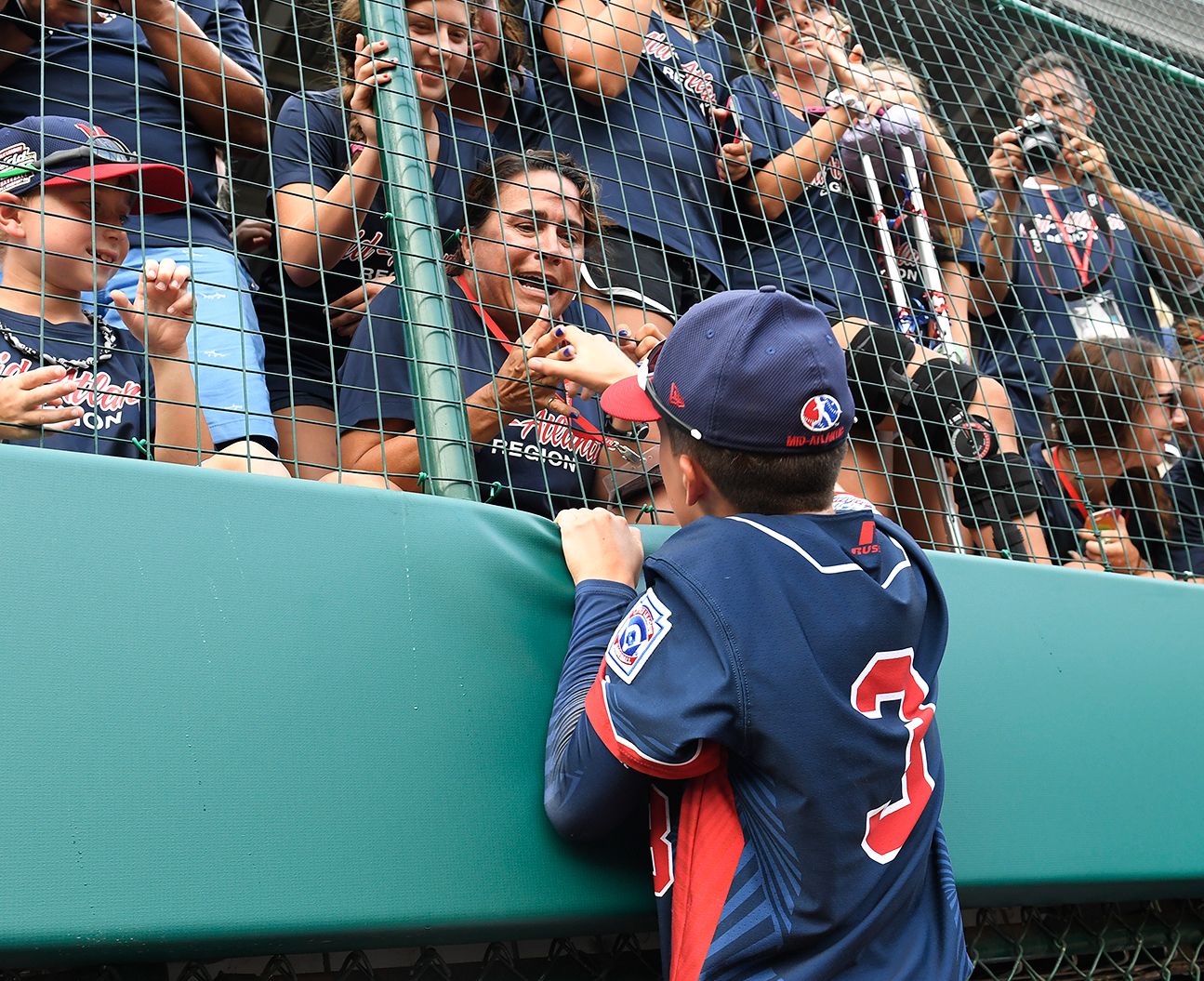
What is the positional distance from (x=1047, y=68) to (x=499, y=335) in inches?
85.4

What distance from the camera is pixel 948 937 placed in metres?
1.25

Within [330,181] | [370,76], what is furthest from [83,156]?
[330,181]

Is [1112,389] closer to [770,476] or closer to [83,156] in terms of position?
[770,476]

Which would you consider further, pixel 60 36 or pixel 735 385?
pixel 60 36

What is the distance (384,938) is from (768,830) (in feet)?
1.40

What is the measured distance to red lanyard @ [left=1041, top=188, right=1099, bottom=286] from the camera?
10.1 ft

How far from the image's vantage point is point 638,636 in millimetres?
1184

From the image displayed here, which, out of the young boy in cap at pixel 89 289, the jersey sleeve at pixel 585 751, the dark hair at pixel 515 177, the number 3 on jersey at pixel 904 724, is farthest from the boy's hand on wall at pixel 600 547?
the dark hair at pixel 515 177

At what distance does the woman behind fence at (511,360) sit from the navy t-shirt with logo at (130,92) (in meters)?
0.39

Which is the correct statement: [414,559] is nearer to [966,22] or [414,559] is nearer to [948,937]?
[948,937]

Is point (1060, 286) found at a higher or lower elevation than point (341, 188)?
higher

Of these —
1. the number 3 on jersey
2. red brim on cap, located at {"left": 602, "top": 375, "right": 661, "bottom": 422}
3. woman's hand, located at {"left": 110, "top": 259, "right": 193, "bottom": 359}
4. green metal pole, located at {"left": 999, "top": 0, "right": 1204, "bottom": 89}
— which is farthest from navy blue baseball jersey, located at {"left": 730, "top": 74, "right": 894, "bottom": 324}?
the number 3 on jersey

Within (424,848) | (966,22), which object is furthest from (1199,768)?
(966,22)

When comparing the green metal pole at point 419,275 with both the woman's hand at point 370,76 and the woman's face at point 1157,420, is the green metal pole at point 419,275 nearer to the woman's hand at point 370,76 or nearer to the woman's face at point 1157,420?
the woman's hand at point 370,76
